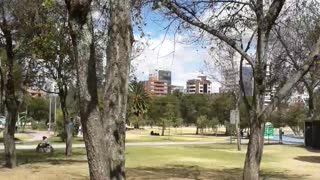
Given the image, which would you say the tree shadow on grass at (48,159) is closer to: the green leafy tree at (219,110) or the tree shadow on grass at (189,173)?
the tree shadow on grass at (189,173)

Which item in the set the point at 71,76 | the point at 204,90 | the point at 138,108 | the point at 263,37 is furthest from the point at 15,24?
the point at 204,90

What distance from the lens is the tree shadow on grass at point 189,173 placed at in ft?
62.3

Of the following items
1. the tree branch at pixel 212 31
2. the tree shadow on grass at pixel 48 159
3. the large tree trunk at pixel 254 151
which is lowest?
the tree shadow on grass at pixel 48 159

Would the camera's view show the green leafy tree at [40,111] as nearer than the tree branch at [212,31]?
No

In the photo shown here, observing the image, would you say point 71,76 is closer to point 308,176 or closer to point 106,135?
point 308,176

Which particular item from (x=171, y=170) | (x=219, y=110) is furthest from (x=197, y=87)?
(x=171, y=170)

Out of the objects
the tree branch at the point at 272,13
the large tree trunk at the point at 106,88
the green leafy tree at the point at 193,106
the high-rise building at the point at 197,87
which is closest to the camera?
the large tree trunk at the point at 106,88

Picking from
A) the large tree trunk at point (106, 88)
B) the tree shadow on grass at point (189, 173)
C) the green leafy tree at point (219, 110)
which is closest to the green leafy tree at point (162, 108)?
the green leafy tree at point (219, 110)

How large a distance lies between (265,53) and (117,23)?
7.51 meters

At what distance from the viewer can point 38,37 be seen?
1952 centimetres

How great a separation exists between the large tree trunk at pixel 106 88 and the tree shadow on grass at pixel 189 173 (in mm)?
10589

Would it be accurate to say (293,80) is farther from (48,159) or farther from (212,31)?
(48,159)

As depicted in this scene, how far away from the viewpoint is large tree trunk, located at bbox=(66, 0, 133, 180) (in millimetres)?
6820

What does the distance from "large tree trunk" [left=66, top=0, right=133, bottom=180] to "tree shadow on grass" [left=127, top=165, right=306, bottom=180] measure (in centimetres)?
1059
